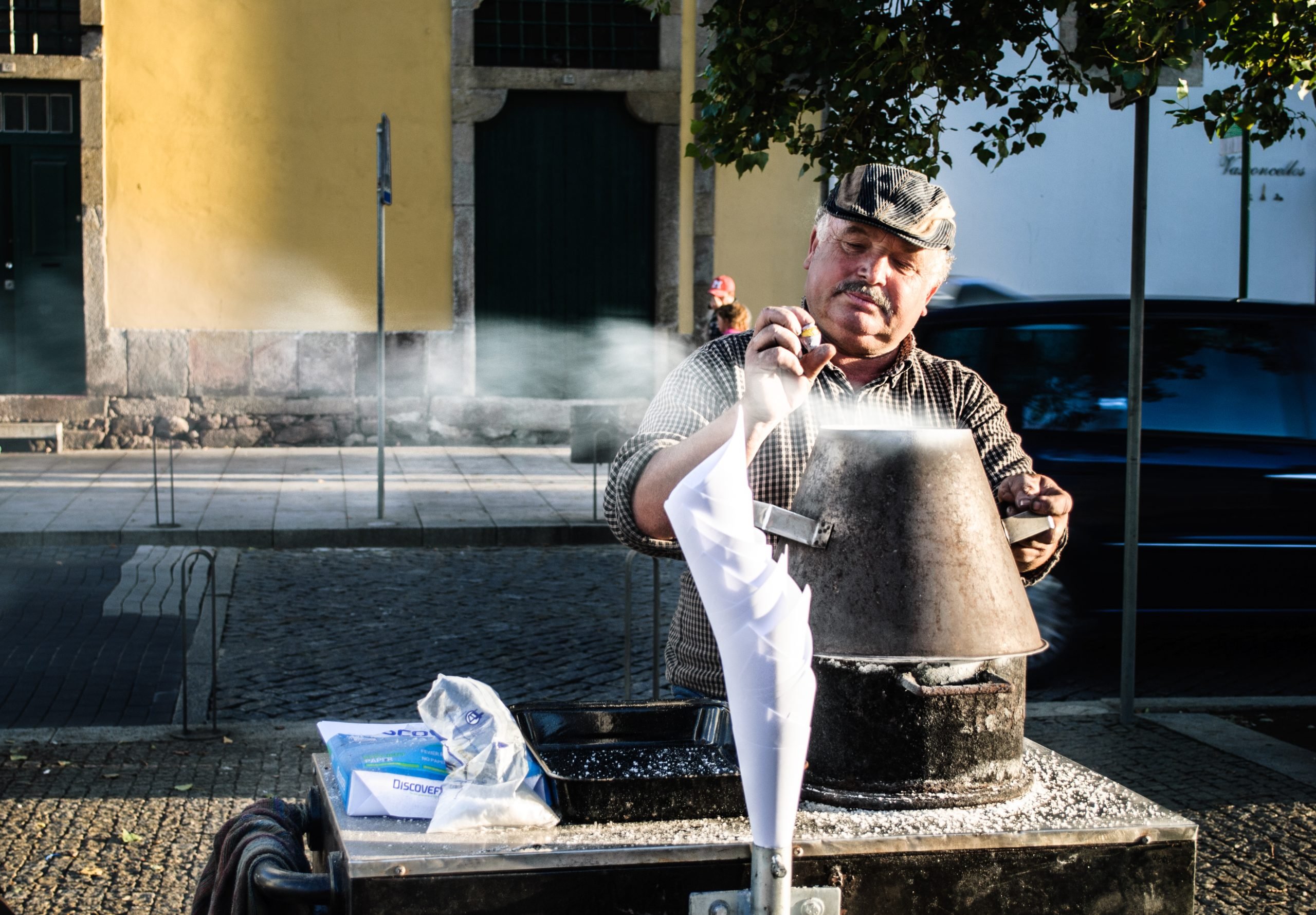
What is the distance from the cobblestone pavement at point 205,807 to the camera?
3.95m

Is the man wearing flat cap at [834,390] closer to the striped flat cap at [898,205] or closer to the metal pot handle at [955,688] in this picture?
the striped flat cap at [898,205]

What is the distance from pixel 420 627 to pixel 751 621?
617cm

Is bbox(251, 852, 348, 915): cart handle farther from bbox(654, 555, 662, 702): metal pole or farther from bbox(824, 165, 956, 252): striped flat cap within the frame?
bbox(654, 555, 662, 702): metal pole

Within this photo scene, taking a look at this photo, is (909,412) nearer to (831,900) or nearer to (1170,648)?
(831,900)

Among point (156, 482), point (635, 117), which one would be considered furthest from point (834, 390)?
point (635, 117)

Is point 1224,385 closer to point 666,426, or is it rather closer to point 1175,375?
point 1175,375

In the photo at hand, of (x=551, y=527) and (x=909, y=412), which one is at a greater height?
(x=909, y=412)

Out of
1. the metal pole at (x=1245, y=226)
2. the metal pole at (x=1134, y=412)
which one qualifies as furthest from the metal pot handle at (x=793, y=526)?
the metal pole at (x=1245, y=226)

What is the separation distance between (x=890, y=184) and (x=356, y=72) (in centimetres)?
1369

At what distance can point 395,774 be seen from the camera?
1.95 meters

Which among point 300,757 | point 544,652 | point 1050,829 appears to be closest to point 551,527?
point 544,652

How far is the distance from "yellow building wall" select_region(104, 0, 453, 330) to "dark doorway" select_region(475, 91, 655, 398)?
0.67 metres

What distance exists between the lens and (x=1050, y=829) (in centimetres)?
188

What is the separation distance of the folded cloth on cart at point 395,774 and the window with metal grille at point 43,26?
47.0ft
